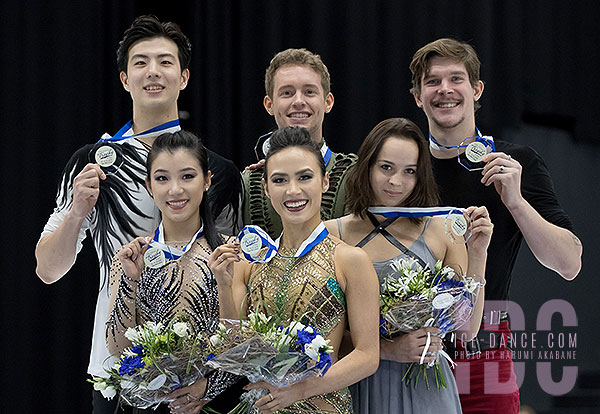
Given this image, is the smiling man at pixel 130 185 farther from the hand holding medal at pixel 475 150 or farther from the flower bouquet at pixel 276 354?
the hand holding medal at pixel 475 150

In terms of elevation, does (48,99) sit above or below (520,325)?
above

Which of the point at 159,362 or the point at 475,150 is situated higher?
the point at 475,150

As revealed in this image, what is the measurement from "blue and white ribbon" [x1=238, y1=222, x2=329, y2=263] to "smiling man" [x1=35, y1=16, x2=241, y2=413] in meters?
0.49

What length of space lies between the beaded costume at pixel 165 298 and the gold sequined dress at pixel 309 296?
179mm

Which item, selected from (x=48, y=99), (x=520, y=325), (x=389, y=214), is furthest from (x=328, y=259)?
(x=48, y=99)

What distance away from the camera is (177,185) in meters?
2.49

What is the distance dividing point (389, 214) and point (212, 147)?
234 centimetres

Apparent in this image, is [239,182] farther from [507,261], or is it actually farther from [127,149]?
[507,261]

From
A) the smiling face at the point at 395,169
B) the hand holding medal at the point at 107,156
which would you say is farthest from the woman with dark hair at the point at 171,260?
the smiling face at the point at 395,169

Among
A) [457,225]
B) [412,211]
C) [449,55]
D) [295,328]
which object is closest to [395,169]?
[412,211]

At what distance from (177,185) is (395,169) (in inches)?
27.9

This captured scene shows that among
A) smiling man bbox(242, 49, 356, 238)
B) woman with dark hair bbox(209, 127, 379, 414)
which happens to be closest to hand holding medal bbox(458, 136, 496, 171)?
smiling man bbox(242, 49, 356, 238)

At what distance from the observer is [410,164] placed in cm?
251

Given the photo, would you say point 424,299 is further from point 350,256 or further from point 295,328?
point 295,328
